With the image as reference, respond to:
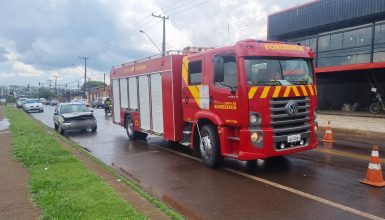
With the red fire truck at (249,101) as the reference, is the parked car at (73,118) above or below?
below

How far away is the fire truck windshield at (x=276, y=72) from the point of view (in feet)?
24.0

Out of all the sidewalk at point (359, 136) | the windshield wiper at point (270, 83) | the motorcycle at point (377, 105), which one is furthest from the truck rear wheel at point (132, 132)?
the motorcycle at point (377, 105)

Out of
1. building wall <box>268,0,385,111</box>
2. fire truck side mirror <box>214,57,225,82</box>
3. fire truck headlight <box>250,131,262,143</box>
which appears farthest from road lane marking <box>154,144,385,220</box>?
building wall <box>268,0,385,111</box>

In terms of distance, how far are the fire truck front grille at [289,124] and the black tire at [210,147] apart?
54.3 inches

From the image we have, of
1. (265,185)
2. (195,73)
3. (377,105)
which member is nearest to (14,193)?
(265,185)

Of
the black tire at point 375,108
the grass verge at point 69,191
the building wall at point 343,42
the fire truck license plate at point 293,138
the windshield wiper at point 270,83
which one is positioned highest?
the building wall at point 343,42

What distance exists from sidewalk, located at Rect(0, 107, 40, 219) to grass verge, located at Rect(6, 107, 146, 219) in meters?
0.12

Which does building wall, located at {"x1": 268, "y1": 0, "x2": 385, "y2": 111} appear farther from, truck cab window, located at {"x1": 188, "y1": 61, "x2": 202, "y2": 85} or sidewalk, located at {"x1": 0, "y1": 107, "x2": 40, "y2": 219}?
sidewalk, located at {"x1": 0, "y1": 107, "x2": 40, "y2": 219}

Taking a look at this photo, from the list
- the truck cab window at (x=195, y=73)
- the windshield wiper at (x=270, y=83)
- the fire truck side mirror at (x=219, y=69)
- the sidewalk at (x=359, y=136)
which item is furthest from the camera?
the sidewalk at (x=359, y=136)

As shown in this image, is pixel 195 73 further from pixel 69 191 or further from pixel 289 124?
pixel 69 191

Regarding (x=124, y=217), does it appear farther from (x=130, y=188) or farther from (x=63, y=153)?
(x=63, y=153)

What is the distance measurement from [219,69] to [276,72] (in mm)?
1198

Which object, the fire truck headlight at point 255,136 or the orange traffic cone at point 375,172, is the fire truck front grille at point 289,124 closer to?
the fire truck headlight at point 255,136

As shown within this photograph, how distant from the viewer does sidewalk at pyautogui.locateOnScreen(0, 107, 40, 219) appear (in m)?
4.97
